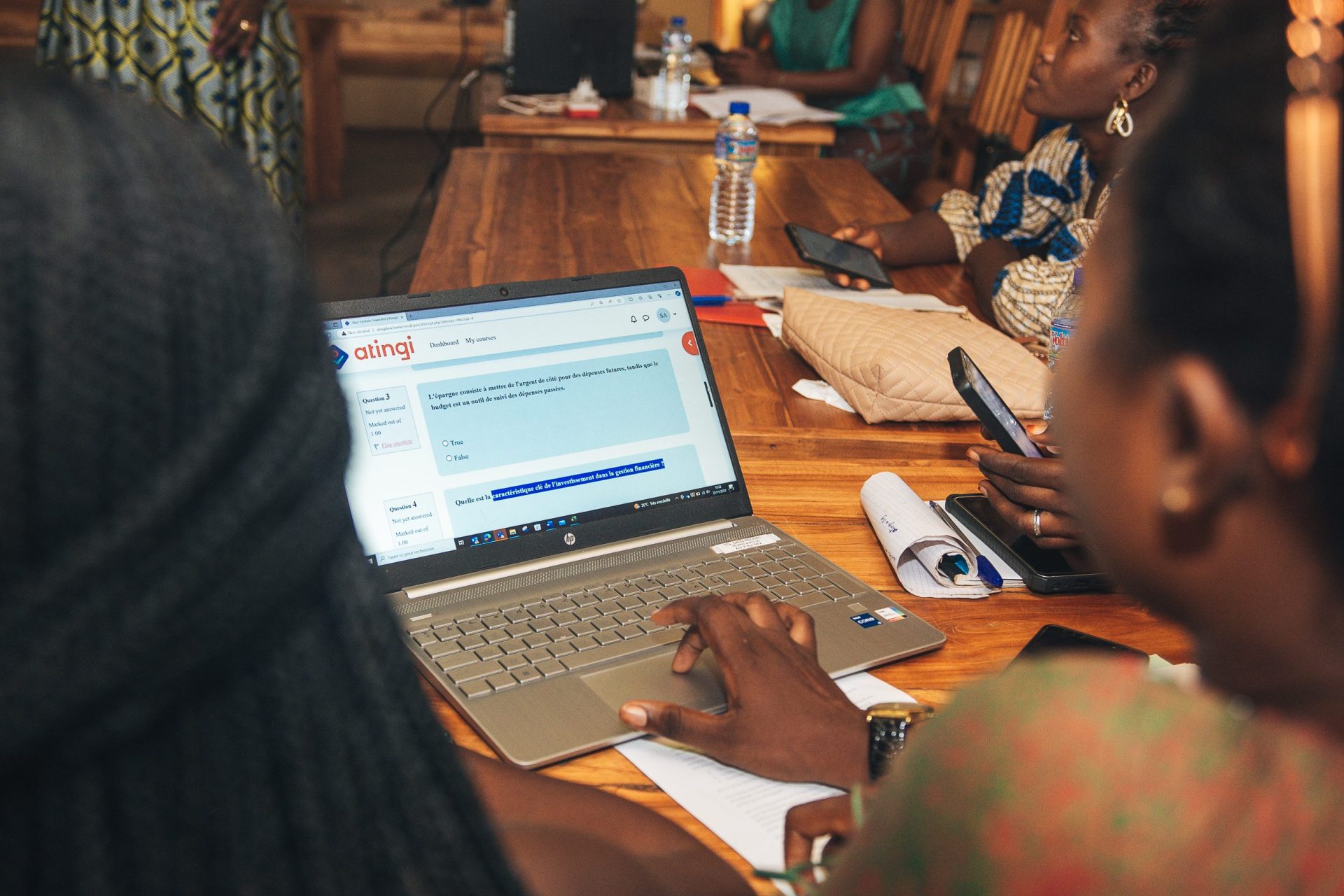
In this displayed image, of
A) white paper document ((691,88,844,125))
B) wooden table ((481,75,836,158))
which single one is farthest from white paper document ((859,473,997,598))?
white paper document ((691,88,844,125))

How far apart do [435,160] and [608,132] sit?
2861 millimetres

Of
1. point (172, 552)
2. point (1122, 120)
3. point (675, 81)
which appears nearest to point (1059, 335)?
point (1122, 120)

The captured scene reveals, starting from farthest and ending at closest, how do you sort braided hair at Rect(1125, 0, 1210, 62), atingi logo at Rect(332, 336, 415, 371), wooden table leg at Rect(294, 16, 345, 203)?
wooden table leg at Rect(294, 16, 345, 203) → braided hair at Rect(1125, 0, 1210, 62) → atingi logo at Rect(332, 336, 415, 371)

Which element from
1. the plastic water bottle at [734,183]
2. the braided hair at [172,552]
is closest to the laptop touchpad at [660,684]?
the braided hair at [172,552]

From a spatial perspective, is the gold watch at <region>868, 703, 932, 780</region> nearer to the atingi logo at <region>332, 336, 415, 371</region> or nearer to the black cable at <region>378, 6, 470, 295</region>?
the atingi logo at <region>332, 336, 415, 371</region>

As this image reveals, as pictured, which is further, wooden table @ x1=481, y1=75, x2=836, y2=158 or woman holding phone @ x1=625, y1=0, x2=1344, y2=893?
wooden table @ x1=481, y1=75, x2=836, y2=158

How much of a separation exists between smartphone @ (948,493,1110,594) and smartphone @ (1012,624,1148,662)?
0.34 feet

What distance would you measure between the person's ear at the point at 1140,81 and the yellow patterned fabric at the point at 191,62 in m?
1.91

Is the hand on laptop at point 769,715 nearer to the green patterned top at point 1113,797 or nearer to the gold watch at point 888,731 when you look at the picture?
the gold watch at point 888,731

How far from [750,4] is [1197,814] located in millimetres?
4528

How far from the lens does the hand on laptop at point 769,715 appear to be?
722mm

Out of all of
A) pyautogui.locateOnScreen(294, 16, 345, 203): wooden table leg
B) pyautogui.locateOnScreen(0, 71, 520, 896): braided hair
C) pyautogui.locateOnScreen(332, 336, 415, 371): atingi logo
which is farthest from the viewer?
pyautogui.locateOnScreen(294, 16, 345, 203): wooden table leg

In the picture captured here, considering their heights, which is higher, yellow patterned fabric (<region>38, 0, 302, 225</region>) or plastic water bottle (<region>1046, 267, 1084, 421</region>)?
plastic water bottle (<region>1046, 267, 1084, 421</region>)

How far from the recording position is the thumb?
729 mm
